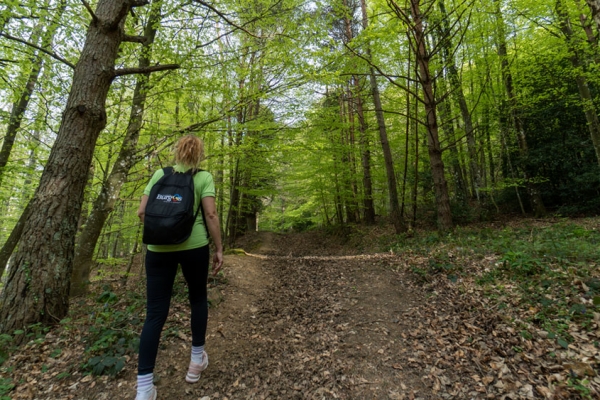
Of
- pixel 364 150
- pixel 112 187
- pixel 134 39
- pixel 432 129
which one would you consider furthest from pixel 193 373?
pixel 364 150

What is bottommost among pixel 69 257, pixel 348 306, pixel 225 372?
pixel 225 372

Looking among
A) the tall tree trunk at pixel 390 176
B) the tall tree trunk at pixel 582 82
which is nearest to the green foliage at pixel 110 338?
the tall tree trunk at pixel 390 176

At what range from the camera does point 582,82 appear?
351 inches

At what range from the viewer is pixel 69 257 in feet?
11.2

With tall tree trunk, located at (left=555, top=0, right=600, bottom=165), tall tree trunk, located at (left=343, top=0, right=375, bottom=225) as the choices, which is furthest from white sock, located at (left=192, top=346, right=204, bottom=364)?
tall tree trunk, located at (left=555, top=0, right=600, bottom=165)

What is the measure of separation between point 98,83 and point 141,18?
291 cm

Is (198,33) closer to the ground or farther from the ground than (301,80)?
farther from the ground

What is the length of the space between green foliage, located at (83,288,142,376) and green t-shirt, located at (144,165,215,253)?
1377 millimetres

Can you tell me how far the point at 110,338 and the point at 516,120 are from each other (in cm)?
1400

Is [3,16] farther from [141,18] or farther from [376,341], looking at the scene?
[376,341]

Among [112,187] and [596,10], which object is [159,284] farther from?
[596,10]

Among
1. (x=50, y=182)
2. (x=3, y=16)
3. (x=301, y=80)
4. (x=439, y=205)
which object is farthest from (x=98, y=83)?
(x=439, y=205)

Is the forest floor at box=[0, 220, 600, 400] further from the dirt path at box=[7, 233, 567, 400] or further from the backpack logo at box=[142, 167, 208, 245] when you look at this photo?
the backpack logo at box=[142, 167, 208, 245]

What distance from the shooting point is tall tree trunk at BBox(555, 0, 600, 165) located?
855cm
